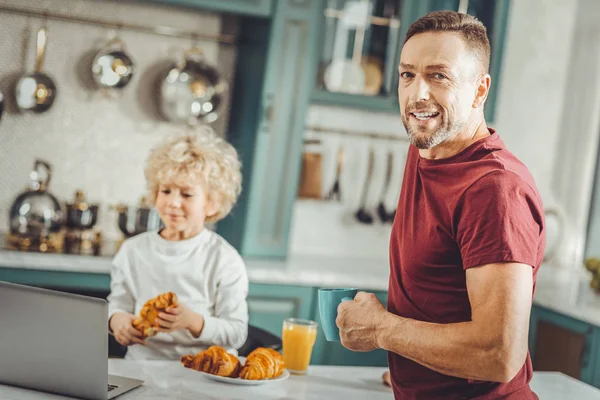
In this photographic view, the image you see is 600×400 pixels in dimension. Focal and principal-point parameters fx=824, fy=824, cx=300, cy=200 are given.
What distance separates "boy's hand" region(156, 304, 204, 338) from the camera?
1.82 metres

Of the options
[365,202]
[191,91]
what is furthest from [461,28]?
[365,202]

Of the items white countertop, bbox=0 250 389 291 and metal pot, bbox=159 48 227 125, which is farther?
metal pot, bbox=159 48 227 125

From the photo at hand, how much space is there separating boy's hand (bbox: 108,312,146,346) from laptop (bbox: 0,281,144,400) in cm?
44

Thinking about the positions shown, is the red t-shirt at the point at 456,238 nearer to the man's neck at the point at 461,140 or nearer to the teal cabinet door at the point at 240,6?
the man's neck at the point at 461,140

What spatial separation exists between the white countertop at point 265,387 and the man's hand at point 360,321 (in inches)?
8.4

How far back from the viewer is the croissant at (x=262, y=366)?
166cm

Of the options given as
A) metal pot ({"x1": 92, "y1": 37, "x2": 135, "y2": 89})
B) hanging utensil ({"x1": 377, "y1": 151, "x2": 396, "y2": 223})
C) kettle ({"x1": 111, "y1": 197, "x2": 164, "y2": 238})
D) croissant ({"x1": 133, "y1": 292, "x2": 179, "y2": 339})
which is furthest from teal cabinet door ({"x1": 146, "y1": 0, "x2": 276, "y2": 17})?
croissant ({"x1": 133, "y1": 292, "x2": 179, "y2": 339})

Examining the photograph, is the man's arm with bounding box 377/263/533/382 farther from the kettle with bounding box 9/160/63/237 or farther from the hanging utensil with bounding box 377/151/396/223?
→ the hanging utensil with bounding box 377/151/396/223

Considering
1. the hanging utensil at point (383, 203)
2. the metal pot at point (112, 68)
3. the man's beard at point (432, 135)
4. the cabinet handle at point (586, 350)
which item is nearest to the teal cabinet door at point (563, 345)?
the cabinet handle at point (586, 350)

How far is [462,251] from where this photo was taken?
1370mm

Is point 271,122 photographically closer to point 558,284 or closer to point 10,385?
point 558,284

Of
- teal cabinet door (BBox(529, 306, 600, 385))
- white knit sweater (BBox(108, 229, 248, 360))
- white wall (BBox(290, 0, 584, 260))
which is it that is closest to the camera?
white knit sweater (BBox(108, 229, 248, 360))

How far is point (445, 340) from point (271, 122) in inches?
84.4

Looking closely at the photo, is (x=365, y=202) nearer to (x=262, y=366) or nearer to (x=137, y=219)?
(x=137, y=219)
